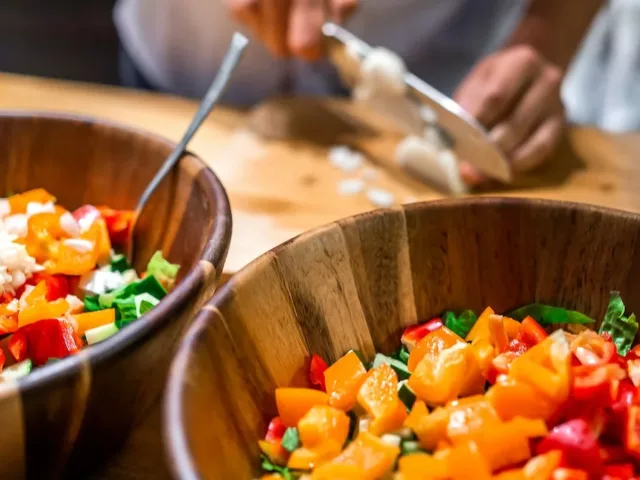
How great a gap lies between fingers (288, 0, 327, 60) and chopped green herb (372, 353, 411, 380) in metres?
0.83

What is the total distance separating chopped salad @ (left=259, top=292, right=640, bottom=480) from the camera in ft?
1.58

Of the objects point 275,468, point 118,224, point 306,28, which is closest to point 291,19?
point 306,28

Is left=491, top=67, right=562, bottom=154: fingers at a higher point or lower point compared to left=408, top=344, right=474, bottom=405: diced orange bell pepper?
higher

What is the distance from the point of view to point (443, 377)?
1.78 ft

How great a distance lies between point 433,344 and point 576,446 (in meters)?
0.15

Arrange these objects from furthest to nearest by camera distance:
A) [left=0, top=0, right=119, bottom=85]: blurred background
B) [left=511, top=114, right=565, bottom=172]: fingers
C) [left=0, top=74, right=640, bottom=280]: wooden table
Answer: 1. [left=0, top=0, right=119, bottom=85]: blurred background
2. [left=511, top=114, right=565, bottom=172]: fingers
3. [left=0, top=74, right=640, bottom=280]: wooden table

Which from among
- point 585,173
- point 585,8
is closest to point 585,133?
point 585,173

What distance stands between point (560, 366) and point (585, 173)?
0.85m

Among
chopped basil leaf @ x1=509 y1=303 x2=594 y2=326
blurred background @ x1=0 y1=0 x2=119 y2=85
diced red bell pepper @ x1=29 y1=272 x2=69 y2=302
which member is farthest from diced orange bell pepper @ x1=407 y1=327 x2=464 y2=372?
blurred background @ x1=0 y1=0 x2=119 y2=85

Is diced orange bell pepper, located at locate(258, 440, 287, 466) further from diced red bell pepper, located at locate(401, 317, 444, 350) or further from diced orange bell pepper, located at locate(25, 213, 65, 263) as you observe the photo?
diced orange bell pepper, located at locate(25, 213, 65, 263)

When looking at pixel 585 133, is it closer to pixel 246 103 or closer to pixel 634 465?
pixel 246 103

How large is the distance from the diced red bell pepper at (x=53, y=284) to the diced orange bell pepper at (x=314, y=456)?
0.33 m

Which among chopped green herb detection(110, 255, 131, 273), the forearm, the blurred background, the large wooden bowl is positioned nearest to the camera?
the large wooden bowl

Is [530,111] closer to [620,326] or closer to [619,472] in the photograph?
[620,326]
